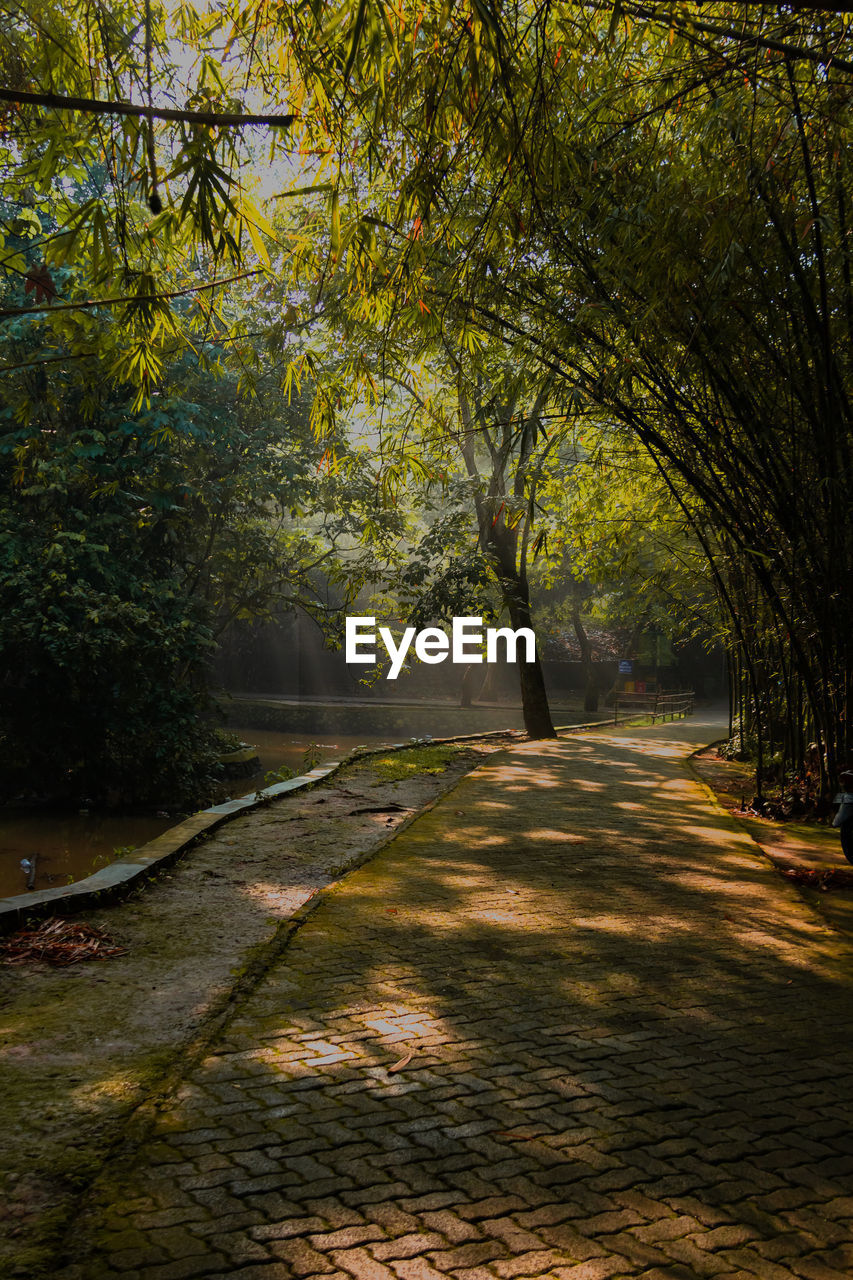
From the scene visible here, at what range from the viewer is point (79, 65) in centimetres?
407

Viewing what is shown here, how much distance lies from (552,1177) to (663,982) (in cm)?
173

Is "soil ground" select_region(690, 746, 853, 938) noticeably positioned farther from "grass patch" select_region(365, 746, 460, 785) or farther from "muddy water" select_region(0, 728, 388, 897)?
"muddy water" select_region(0, 728, 388, 897)

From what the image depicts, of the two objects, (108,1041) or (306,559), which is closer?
(108,1041)

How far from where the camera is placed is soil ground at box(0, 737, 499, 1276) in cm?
255

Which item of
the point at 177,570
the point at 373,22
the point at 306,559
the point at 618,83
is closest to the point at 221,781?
→ the point at 177,570

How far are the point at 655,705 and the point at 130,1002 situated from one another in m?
23.4

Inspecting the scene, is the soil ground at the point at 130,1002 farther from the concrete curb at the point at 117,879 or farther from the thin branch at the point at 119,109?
the thin branch at the point at 119,109

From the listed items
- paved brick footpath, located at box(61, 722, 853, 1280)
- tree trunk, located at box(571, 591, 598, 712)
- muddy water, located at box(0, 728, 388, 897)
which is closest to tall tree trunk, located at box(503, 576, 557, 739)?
muddy water, located at box(0, 728, 388, 897)

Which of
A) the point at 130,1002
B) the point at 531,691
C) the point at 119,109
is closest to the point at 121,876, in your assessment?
the point at 130,1002

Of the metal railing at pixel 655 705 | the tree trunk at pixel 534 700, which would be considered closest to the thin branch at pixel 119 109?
the tree trunk at pixel 534 700

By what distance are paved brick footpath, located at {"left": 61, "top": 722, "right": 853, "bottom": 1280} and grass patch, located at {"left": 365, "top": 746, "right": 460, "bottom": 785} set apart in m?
5.12

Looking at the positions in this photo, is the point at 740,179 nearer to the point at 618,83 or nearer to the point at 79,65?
the point at 618,83

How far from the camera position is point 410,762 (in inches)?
466

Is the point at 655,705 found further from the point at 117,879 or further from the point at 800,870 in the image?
the point at 117,879
